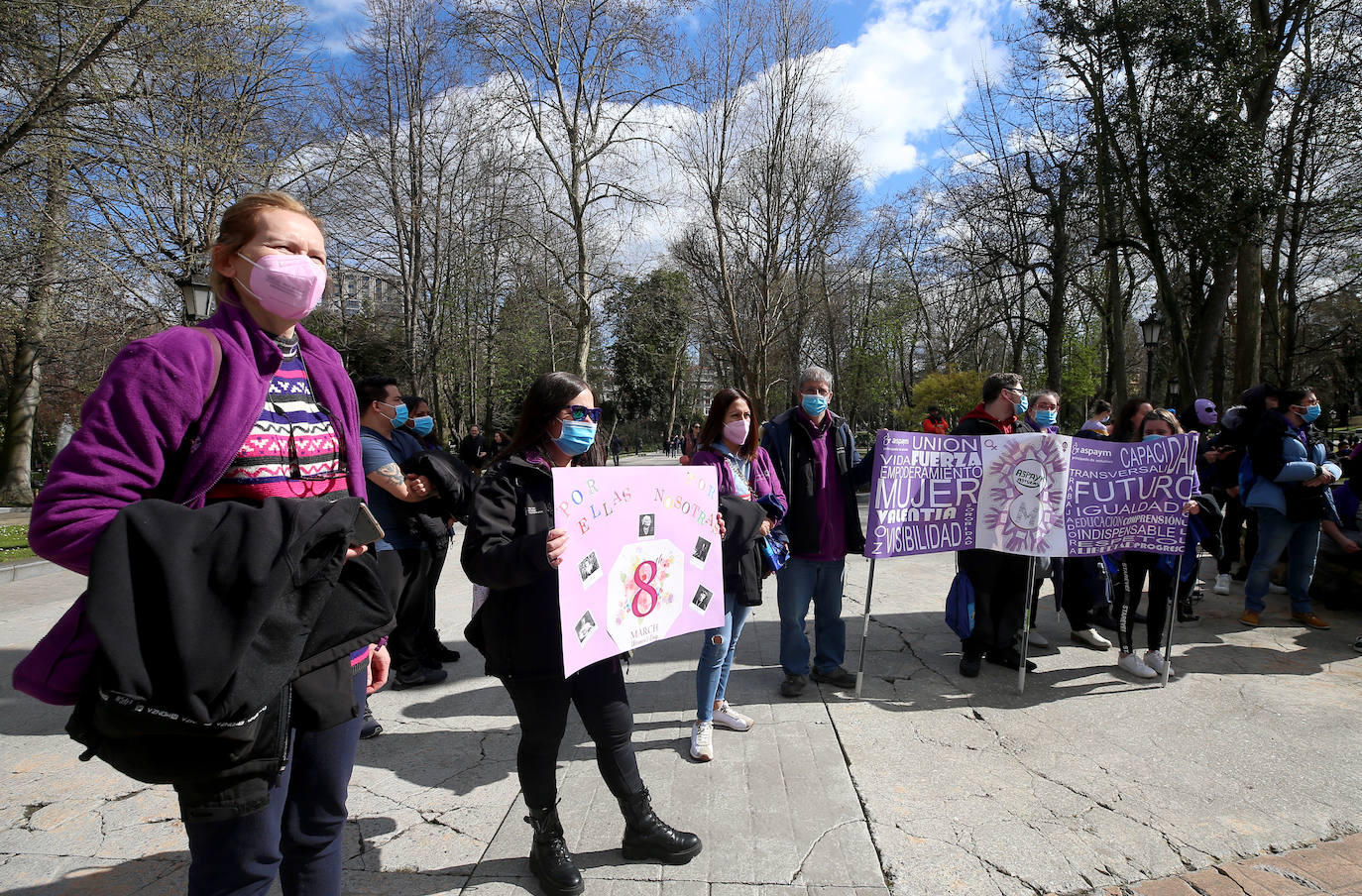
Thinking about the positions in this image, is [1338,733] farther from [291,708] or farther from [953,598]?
[291,708]

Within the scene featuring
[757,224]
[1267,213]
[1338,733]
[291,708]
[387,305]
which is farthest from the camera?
[387,305]

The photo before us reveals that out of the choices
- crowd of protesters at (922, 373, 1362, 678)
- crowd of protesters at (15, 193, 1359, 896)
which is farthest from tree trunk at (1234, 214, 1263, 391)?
crowd of protesters at (15, 193, 1359, 896)

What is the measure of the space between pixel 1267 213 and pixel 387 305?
28.2 metres

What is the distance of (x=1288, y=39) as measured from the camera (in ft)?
39.2

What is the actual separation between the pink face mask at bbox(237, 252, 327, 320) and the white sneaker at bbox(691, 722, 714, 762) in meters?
2.74

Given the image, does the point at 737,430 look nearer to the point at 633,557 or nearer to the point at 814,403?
the point at 814,403

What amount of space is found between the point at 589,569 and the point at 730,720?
185 cm

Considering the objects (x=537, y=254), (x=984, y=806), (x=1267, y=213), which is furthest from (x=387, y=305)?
(x=984, y=806)

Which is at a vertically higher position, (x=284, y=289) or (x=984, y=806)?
(x=284, y=289)

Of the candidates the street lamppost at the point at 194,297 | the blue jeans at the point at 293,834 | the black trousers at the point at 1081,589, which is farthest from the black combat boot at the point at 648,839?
the street lamppost at the point at 194,297

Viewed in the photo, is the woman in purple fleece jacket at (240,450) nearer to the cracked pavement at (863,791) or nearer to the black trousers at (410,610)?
the cracked pavement at (863,791)

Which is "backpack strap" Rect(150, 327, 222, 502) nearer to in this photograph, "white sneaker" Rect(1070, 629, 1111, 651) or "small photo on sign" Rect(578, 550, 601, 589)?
"small photo on sign" Rect(578, 550, 601, 589)

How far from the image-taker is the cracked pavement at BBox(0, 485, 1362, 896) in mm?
2578

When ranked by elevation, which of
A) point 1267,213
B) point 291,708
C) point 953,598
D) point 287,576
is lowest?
point 953,598
